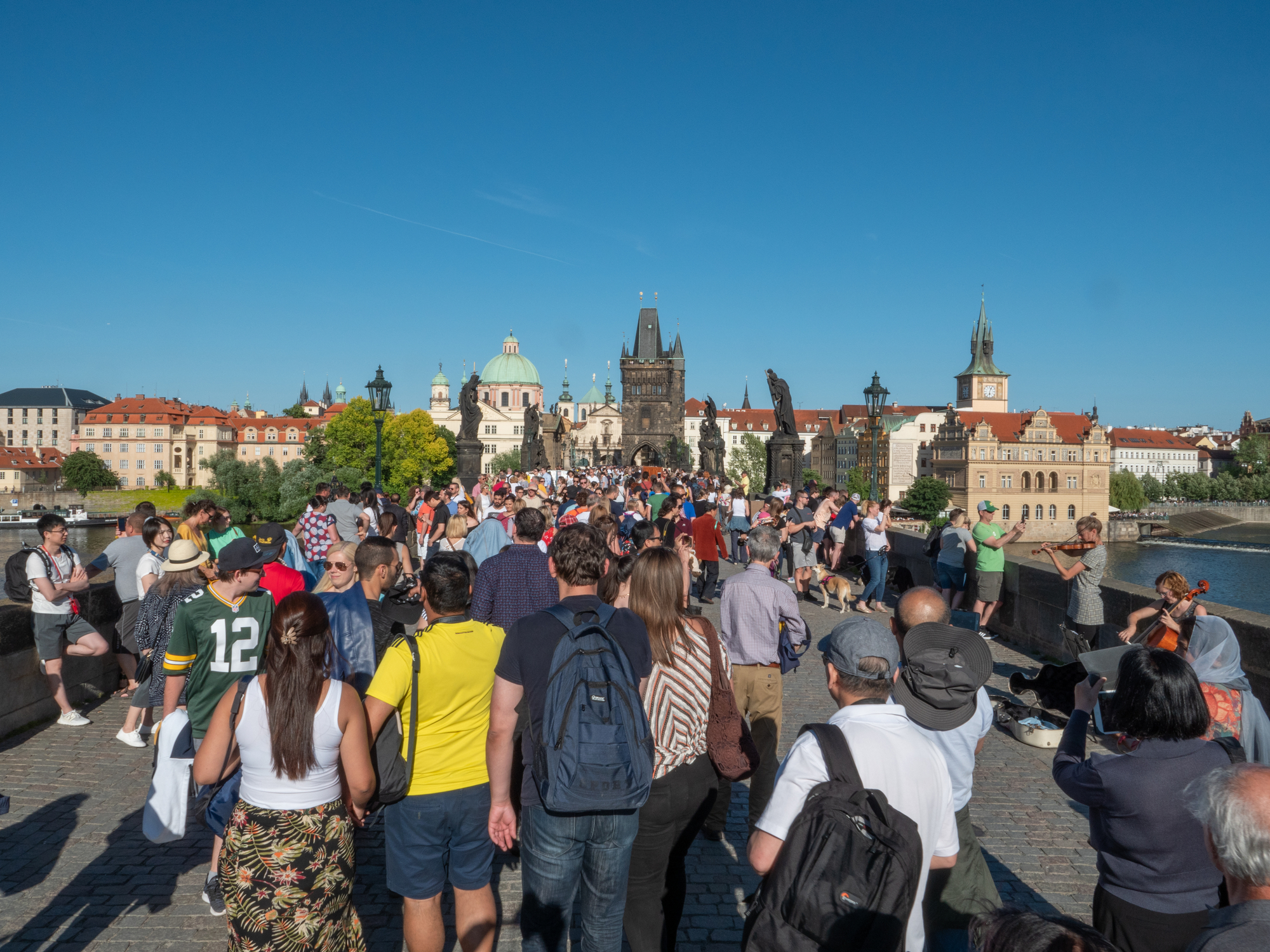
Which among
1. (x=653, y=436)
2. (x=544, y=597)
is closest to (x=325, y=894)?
(x=544, y=597)

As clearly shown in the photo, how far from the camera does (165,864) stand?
4379 mm

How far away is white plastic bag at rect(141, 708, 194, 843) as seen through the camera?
12.0ft

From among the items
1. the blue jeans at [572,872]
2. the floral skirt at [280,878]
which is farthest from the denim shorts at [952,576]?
the floral skirt at [280,878]

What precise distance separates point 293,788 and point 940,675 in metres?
2.24

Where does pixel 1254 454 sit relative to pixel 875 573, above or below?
above

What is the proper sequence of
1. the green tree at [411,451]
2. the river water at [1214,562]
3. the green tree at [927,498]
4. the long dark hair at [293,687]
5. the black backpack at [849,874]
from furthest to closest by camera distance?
the green tree at [927,498], the green tree at [411,451], the river water at [1214,562], the long dark hair at [293,687], the black backpack at [849,874]

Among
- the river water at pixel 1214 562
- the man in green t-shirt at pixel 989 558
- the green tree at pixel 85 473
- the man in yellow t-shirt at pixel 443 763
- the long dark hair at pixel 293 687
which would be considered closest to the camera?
the long dark hair at pixel 293 687

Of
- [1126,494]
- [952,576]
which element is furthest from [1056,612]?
[1126,494]

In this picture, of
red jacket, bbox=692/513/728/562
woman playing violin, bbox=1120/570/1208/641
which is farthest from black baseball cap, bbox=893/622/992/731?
red jacket, bbox=692/513/728/562

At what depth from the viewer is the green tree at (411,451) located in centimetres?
7075

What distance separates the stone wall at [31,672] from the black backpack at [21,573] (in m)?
0.17

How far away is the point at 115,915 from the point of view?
152 inches

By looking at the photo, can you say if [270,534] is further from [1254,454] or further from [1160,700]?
[1254,454]

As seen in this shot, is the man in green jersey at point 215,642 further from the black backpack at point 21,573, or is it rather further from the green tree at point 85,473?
the green tree at point 85,473
